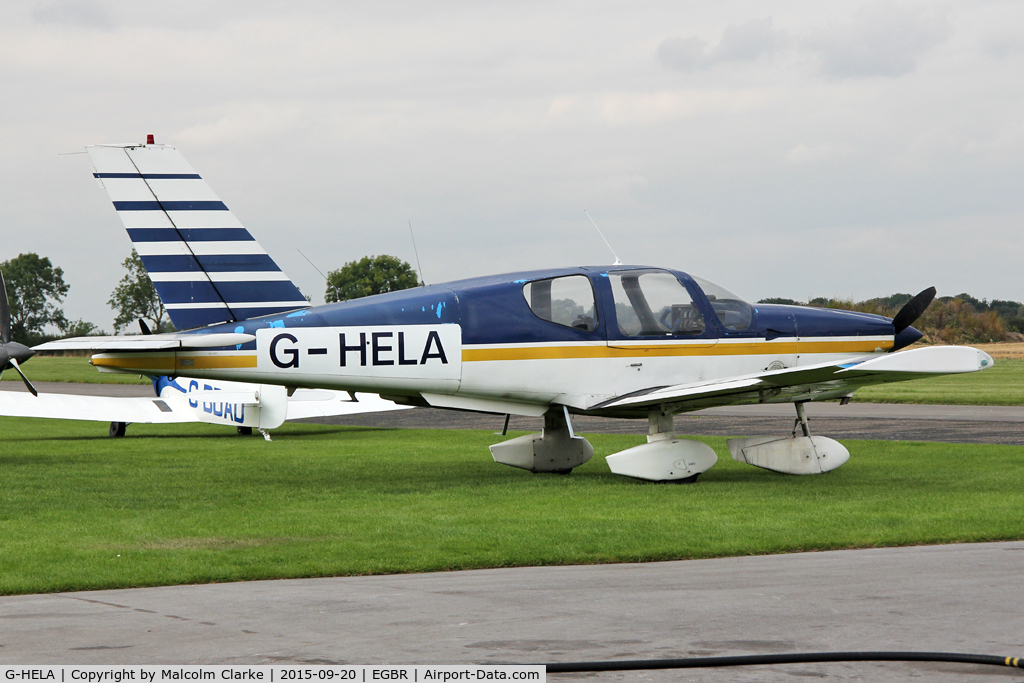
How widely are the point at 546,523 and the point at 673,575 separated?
7.49ft

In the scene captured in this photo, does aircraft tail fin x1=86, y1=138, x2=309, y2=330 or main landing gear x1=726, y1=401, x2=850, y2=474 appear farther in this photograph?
main landing gear x1=726, y1=401, x2=850, y2=474

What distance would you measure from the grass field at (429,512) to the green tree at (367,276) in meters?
33.6

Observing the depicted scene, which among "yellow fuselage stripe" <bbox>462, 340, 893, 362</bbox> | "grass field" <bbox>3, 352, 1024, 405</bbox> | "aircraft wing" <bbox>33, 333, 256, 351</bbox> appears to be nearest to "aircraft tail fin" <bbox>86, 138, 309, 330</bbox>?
"aircraft wing" <bbox>33, 333, 256, 351</bbox>

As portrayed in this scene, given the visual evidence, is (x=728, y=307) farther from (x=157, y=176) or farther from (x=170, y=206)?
(x=157, y=176)

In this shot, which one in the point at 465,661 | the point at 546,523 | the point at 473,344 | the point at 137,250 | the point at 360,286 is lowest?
the point at 465,661

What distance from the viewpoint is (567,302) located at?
1274cm

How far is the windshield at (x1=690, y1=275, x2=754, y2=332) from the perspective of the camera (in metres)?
13.1

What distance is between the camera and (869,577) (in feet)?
22.8

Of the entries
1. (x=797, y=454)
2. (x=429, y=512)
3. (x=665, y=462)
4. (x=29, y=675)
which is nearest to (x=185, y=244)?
(x=429, y=512)

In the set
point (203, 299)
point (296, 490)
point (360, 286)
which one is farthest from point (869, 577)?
point (360, 286)

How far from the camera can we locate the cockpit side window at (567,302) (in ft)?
41.6

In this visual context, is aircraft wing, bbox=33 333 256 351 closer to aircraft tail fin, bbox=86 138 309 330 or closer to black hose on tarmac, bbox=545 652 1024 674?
aircraft tail fin, bbox=86 138 309 330

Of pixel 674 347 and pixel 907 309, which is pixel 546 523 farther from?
pixel 907 309

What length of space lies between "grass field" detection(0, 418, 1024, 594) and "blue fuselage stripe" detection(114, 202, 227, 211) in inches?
130
